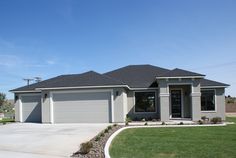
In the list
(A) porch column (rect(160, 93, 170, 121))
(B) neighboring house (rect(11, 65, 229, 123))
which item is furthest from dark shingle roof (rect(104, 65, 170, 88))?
(A) porch column (rect(160, 93, 170, 121))

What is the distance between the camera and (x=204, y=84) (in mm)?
25656

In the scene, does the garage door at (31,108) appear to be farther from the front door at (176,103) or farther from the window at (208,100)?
the window at (208,100)

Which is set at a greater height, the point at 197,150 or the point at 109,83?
the point at 109,83

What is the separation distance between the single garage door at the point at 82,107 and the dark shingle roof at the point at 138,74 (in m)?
3.87

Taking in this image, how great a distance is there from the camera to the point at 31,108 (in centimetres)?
2727

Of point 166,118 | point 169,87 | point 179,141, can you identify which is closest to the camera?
point 179,141

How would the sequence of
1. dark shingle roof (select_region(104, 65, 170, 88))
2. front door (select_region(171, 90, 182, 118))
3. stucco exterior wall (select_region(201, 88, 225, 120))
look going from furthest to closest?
dark shingle roof (select_region(104, 65, 170, 88)), stucco exterior wall (select_region(201, 88, 225, 120)), front door (select_region(171, 90, 182, 118))

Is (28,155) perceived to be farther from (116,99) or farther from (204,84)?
(204,84)

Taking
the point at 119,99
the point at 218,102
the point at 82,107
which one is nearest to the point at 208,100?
the point at 218,102

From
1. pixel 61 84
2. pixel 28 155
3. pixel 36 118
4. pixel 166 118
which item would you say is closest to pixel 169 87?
pixel 166 118

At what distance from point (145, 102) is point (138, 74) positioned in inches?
151

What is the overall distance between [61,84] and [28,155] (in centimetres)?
1422

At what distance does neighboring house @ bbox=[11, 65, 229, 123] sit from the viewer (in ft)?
75.9

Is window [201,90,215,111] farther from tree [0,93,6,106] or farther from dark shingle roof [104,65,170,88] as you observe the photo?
tree [0,93,6,106]
